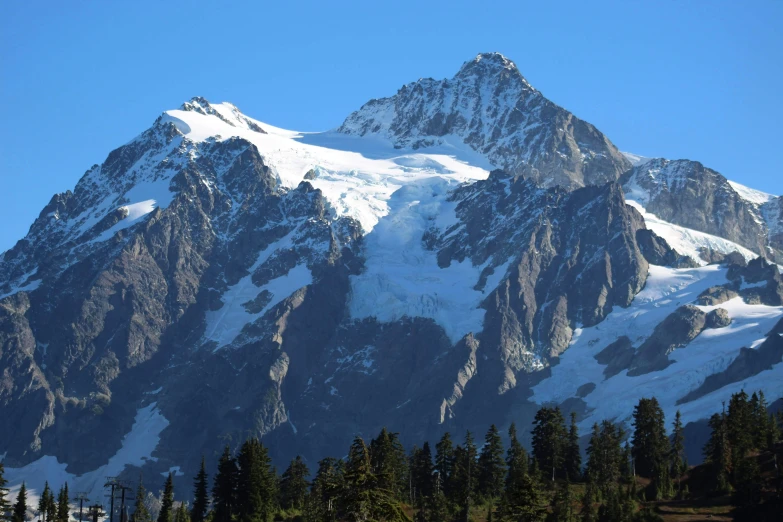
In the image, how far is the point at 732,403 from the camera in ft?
645

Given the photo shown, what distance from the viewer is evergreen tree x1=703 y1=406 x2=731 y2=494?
173250mm

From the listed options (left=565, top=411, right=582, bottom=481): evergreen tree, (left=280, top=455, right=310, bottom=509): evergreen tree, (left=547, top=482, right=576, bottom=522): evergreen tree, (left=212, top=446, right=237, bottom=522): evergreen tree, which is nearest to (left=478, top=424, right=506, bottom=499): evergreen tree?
(left=565, top=411, right=582, bottom=481): evergreen tree

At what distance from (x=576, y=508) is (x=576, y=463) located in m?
22.8

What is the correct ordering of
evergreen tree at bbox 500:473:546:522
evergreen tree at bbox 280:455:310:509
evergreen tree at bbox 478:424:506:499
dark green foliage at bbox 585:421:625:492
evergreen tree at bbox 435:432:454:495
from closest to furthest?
evergreen tree at bbox 500:473:546:522
dark green foliage at bbox 585:421:625:492
evergreen tree at bbox 280:455:310:509
evergreen tree at bbox 478:424:506:499
evergreen tree at bbox 435:432:454:495

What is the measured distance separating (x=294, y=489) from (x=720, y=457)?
5370 cm

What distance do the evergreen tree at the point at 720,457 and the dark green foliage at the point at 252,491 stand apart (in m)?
53.8

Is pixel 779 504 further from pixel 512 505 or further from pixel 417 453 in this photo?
pixel 417 453

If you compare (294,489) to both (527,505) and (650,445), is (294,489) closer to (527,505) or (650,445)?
(650,445)

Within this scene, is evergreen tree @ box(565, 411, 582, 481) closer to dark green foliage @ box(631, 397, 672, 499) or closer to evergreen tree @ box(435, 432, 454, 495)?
dark green foliage @ box(631, 397, 672, 499)

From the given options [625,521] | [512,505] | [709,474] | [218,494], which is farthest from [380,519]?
[709,474]

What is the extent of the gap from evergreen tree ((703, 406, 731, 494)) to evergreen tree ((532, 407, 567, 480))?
63.3ft

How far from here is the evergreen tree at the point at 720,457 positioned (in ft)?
568

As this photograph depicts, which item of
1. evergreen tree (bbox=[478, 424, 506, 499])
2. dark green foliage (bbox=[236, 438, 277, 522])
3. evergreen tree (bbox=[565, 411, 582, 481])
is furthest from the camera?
evergreen tree (bbox=[565, 411, 582, 481])

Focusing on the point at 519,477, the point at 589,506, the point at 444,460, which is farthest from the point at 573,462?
the point at 589,506
